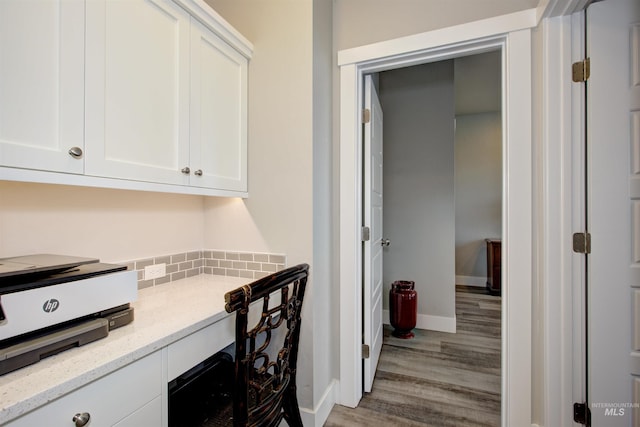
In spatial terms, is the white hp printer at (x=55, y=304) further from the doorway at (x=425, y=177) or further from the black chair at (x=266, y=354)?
the doorway at (x=425, y=177)

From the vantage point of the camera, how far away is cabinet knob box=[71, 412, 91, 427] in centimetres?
65

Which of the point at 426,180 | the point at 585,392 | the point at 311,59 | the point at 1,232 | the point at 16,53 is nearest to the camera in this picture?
the point at 16,53

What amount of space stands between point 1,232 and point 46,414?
73cm

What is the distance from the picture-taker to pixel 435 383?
2045mm

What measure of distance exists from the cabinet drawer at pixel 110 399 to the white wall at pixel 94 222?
0.68m

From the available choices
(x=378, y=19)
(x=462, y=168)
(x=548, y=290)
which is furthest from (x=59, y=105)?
(x=462, y=168)

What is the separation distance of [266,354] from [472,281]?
4.61m

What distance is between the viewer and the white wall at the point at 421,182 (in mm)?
2979

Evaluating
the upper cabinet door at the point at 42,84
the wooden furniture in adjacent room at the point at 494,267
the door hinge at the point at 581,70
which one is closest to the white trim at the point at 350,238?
the door hinge at the point at 581,70

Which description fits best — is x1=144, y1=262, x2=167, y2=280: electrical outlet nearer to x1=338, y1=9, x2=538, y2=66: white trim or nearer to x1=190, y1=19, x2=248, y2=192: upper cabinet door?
x1=190, y1=19, x2=248, y2=192: upper cabinet door

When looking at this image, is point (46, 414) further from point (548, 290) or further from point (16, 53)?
point (548, 290)

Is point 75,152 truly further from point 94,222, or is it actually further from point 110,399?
point 110,399

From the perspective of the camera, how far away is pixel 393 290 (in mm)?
2811

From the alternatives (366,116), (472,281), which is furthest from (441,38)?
(472,281)
